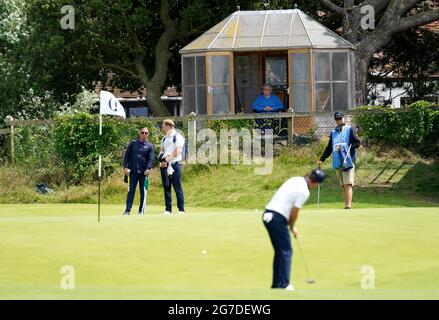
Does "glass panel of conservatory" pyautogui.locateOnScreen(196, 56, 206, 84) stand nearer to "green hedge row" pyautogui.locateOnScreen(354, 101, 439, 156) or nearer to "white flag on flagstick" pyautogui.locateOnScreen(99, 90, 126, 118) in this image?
"green hedge row" pyautogui.locateOnScreen(354, 101, 439, 156)

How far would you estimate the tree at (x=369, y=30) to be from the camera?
43.5 meters

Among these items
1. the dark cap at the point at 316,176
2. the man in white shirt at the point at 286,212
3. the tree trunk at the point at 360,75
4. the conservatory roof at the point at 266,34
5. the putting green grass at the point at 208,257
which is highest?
the conservatory roof at the point at 266,34

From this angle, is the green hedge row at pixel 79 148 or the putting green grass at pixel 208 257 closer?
the putting green grass at pixel 208 257

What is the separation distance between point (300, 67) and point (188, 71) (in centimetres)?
355

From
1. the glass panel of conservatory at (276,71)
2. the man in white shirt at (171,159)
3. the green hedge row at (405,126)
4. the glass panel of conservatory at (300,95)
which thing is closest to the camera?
the man in white shirt at (171,159)

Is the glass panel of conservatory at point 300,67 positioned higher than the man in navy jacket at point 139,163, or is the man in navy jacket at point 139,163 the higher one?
the glass panel of conservatory at point 300,67

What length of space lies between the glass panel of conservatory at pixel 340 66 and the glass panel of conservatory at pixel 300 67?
3.30 ft

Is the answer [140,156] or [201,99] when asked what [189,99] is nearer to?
[201,99]

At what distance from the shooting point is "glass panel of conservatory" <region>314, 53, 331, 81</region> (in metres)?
40.9

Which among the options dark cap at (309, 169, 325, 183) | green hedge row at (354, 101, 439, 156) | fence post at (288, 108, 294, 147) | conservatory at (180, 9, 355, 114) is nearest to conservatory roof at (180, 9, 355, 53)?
conservatory at (180, 9, 355, 114)

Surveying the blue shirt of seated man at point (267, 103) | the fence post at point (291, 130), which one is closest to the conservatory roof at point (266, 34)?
the blue shirt of seated man at point (267, 103)

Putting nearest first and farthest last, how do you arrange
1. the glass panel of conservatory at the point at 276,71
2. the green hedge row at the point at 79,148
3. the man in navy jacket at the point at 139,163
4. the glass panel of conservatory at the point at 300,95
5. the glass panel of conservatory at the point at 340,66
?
the man in navy jacket at the point at 139,163
the green hedge row at the point at 79,148
the glass panel of conservatory at the point at 300,95
the glass panel of conservatory at the point at 340,66
the glass panel of conservatory at the point at 276,71

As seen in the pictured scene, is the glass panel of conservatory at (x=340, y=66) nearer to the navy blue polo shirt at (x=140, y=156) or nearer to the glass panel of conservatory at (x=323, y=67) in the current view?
the glass panel of conservatory at (x=323, y=67)

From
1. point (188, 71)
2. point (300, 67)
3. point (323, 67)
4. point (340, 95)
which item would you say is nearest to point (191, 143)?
point (188, 71)
